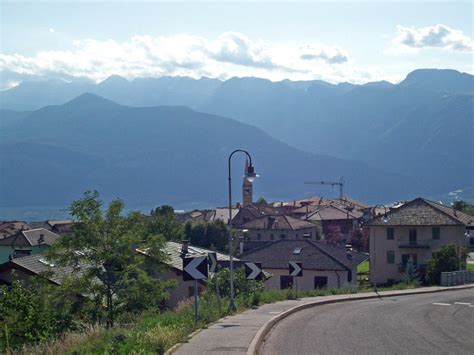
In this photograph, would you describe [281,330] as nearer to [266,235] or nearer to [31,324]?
[31,324]

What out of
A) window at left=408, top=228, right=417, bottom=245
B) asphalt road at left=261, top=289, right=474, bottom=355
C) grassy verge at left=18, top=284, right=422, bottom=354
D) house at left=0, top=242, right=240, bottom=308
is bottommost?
asphalt road at left=261, top=289, right=474, bottom=355

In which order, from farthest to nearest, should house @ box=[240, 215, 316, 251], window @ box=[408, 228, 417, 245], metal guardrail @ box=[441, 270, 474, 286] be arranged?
house @ box=[240, 215, 316, 251] < window @ box=[408, 228, 417, 245] < metal guardrail @ box=[441, 270, 474, 286]

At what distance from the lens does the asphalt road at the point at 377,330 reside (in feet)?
50.5

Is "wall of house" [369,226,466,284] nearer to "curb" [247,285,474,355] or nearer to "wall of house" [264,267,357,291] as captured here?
"wall of house" [264,267,357,291]

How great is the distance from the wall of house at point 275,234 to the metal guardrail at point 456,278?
52763 mm

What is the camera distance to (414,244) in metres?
61.7

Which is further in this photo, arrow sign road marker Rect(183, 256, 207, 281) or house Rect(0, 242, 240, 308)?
house Rect(0, 242, 240, 308)

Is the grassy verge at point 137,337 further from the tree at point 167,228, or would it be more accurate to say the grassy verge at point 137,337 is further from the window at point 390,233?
the tree at point 167,228

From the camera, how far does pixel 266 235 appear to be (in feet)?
315

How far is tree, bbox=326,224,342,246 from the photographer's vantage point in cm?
9793

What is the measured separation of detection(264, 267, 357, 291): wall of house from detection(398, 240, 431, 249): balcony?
32.1 ft

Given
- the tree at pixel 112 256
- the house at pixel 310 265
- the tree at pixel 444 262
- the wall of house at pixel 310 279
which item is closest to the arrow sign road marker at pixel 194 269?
the tree at pixel 112 256

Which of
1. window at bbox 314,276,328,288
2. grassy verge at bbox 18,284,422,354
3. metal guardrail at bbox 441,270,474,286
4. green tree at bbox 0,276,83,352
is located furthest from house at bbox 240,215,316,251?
grassy verge at bbox 18,284,422,354

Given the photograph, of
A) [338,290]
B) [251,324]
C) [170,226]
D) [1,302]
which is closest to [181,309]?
[251,324]
